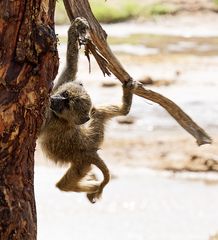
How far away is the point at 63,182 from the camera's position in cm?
601

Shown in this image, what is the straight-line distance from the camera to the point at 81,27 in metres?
5.29

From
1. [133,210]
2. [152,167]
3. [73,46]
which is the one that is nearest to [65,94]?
[73,46]

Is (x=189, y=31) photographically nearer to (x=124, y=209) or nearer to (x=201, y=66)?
(x=201, y=66)

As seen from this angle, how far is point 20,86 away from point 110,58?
1612mm

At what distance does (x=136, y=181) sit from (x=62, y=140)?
429cm

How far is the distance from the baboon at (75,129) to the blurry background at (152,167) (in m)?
0.40

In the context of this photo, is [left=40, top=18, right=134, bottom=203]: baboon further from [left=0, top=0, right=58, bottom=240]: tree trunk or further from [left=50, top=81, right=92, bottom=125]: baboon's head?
[left=0, top=0, right=58, bottom=240]: tree trunk

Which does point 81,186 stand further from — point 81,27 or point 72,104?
point 81,27

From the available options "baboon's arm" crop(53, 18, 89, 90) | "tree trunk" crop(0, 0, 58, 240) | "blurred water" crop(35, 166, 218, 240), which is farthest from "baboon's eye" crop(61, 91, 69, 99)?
"blurred water" crop(35, 166, 218, 240)

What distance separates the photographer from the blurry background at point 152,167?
875 centimetres

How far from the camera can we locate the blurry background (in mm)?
8750

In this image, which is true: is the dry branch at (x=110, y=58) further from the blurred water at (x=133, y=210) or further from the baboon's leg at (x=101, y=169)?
the blurred water at (x=133, y=210)

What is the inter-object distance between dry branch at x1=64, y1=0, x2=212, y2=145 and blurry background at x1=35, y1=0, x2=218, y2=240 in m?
0.21

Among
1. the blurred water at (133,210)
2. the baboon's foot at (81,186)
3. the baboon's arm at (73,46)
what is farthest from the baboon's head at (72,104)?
the blurred water at (133,210)
